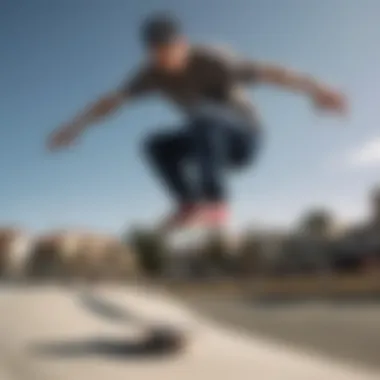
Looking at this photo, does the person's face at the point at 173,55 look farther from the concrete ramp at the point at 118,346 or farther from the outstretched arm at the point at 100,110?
the concrete ramp at the point at 118,346

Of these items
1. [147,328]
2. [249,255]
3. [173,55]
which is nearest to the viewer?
[173,55]

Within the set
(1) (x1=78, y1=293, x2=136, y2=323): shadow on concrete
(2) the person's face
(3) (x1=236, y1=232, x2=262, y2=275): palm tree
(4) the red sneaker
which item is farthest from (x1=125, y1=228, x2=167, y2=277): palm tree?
(2) the person's face

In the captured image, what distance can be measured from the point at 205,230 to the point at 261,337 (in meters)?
0.67

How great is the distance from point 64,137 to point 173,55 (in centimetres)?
68

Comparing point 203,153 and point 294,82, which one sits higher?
point 294,82

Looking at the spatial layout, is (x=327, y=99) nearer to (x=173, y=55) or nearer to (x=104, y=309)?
(x=173, y=55)

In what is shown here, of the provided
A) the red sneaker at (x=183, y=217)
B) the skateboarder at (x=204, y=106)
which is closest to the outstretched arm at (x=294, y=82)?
the skateboarder at (x=204, y=106)

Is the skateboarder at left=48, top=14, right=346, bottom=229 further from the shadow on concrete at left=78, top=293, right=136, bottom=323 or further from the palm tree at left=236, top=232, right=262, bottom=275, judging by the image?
the shadow on concrete at left=78, top=293, right=136, bottom=323

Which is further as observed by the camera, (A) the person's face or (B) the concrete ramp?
(B) the concrete ramp

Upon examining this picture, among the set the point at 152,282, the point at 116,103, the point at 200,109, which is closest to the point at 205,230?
the point at 152,282

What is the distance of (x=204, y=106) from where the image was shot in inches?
97.9

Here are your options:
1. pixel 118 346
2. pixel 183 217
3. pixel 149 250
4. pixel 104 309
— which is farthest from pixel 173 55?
pixel 118 346

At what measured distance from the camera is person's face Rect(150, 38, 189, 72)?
94.7 inches

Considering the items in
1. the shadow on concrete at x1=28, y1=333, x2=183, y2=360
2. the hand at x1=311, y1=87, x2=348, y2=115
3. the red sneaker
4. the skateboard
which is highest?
the hand at x1=311, y1=87, x2=348, y2=115
